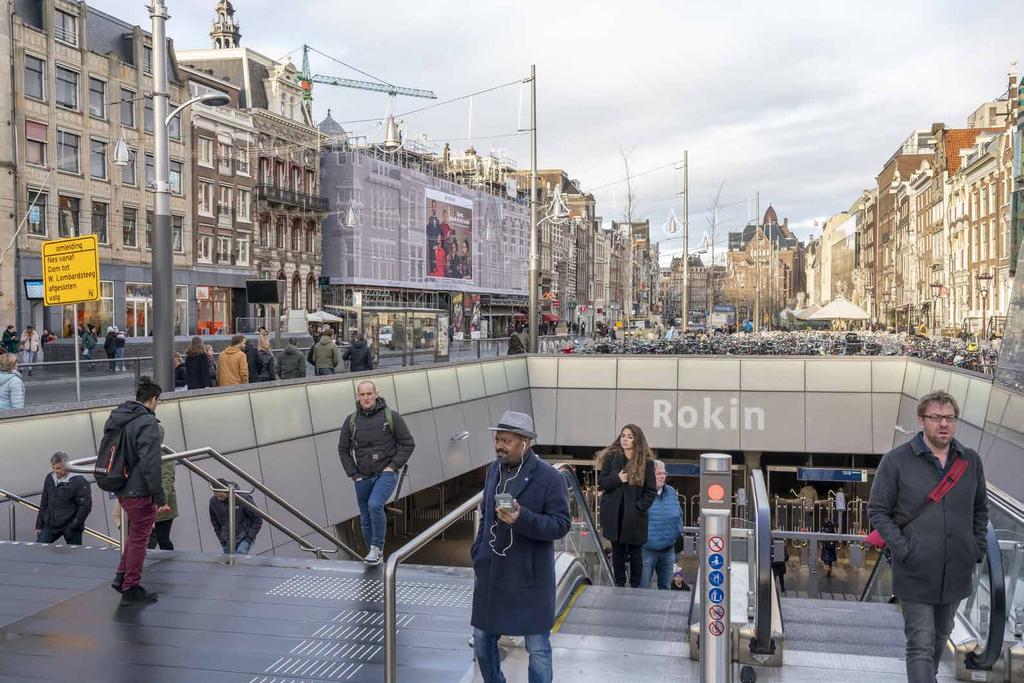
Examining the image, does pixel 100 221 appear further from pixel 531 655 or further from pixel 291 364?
pixel 531 655

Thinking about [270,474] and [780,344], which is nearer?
[270,474]

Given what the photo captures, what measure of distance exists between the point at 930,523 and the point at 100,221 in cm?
4041

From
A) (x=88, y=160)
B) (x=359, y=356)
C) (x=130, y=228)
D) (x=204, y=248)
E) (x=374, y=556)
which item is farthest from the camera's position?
(x=204, y=248)

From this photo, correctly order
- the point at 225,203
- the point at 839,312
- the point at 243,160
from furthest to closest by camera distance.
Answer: the point at 243,160 → the point at 225,203 → the point at 839,312

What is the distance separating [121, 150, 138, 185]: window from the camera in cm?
4109

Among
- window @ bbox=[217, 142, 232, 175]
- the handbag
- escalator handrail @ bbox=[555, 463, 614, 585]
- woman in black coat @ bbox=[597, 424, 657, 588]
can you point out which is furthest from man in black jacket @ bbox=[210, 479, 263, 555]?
window @ bbox=[217, 142, 232, 175]

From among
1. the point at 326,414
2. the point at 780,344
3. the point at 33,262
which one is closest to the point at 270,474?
the point at 326,414

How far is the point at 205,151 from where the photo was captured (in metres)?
47.1

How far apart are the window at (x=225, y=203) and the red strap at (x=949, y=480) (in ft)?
154

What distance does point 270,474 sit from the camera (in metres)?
15.8

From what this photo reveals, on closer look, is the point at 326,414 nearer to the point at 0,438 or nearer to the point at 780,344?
the point at 0,438

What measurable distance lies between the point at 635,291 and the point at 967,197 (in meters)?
71.3

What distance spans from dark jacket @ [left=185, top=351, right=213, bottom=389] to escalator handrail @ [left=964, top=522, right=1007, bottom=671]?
41.1ft

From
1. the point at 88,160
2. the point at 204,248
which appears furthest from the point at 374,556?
the point at 204,248
